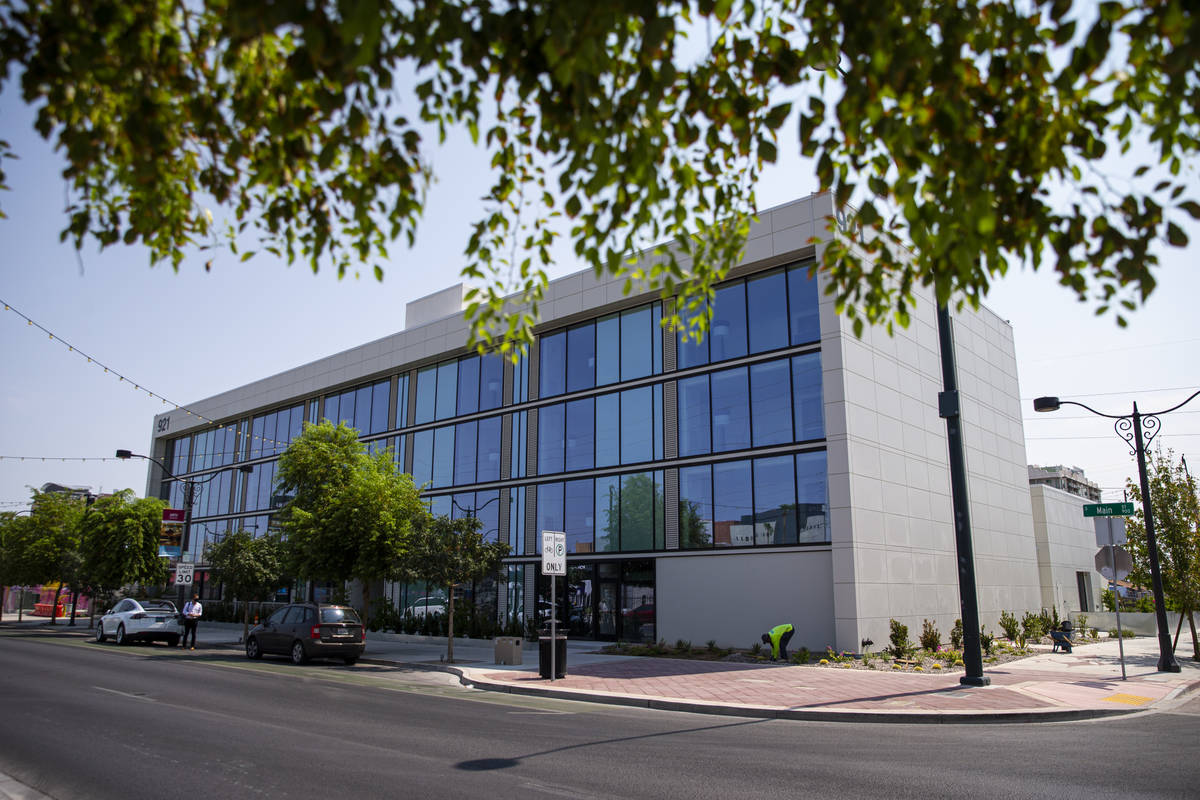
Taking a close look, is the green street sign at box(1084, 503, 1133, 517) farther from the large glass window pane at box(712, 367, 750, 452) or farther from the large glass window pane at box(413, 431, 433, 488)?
the large glass window pane at box(413, 431, 433, 488)

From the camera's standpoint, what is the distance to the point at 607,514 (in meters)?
27.3

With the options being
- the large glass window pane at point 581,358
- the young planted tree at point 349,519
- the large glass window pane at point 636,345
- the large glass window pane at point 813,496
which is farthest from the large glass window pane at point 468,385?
the large glass window pane at point 813,496

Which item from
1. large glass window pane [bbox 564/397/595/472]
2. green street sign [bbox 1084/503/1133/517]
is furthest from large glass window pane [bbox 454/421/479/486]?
green street sign [bbox 1084/503/1133/517]

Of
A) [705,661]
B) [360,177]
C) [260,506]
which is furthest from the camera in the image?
[260,506]

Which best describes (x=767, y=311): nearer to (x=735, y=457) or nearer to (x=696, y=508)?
(x=735, y=457)

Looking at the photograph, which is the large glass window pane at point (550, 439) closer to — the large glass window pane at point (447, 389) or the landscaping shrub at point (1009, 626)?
the large glass window pane at point (447, 389)

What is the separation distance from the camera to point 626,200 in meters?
4.60

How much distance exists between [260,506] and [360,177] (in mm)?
43938

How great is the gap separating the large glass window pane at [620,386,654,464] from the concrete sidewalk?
22.4ft

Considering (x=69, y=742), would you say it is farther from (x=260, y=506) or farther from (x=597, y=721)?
(x=260, y=506)

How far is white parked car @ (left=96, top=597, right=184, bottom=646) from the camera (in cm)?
2923

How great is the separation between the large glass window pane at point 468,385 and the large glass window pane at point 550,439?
415 cm

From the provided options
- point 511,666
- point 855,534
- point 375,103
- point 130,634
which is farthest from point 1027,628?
point 130,634

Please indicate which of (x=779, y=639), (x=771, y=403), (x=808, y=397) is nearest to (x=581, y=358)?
(x=771, y=403)
